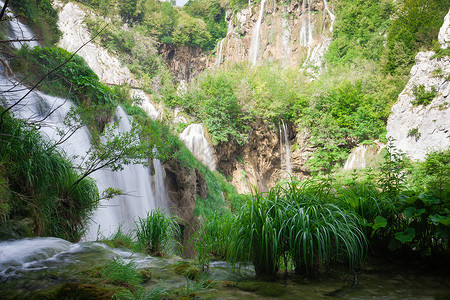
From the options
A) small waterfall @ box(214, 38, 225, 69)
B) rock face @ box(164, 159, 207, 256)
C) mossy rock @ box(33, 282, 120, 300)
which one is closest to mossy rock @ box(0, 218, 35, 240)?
mossy rock @ box(33, 282, 120, 300)

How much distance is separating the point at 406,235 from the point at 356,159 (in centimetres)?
1750

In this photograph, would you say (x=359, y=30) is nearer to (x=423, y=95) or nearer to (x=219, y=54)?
(x=423, y=95)

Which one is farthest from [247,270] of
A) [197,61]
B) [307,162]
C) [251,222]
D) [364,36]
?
[197,61]

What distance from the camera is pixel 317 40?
3047cm

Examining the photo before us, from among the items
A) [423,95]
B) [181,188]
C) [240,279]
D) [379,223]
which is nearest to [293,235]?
[240,279]

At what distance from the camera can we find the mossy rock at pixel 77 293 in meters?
2.02

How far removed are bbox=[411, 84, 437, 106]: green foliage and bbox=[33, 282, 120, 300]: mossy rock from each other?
63.3ft

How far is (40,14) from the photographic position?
942 cm

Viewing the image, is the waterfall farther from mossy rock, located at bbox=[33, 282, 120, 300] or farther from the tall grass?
mossy rock, located at bbox=[33, 282, 120, 300]

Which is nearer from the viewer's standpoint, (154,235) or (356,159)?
(154,235)

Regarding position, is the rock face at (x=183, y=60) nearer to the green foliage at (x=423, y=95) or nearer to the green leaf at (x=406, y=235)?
the green foliage at (x=423, y=95)

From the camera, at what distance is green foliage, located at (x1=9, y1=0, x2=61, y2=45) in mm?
8582

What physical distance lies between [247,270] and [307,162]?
18.5 m

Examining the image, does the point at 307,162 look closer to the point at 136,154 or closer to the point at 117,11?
the point at 136,154
